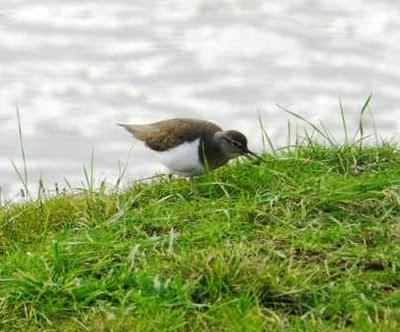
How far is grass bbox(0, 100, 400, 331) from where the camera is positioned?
18.6 feet

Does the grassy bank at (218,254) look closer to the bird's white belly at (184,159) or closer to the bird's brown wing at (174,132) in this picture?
the bird's white belly at (184,159)

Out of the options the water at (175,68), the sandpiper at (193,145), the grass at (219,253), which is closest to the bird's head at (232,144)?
the sandpiper at (193,145)

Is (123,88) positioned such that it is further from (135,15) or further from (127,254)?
(127,254)

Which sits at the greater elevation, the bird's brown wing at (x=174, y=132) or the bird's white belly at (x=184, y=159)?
the bird's brown wing at (x=174, y=132)

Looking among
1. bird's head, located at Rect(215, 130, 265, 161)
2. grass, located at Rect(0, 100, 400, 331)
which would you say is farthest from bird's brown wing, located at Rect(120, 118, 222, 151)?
grass, located at Rect(0, 100, 400, 331)

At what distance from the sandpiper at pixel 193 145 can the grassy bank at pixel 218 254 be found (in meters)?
0.18

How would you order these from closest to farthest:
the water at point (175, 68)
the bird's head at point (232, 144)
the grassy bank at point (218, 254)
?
the grassy bank at point (218, 254) → the bird's head at point (232, 144) → the water at point (175, 68)

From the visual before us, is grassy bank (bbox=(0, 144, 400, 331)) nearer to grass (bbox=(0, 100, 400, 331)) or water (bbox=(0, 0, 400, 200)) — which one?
grass (bbox=(0, 100, 400, 331))

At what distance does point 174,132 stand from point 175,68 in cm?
375

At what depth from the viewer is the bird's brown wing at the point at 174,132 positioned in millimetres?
7953

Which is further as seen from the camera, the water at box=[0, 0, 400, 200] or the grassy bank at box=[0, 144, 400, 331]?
the water at box=[0, 0, 400, 200]

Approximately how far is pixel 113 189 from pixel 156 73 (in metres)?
4.26

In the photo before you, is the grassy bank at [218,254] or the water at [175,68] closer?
the grassy bank at [218,254]

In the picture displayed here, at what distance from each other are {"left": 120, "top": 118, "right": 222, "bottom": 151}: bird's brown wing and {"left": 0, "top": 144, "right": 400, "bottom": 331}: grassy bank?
1.46ft
